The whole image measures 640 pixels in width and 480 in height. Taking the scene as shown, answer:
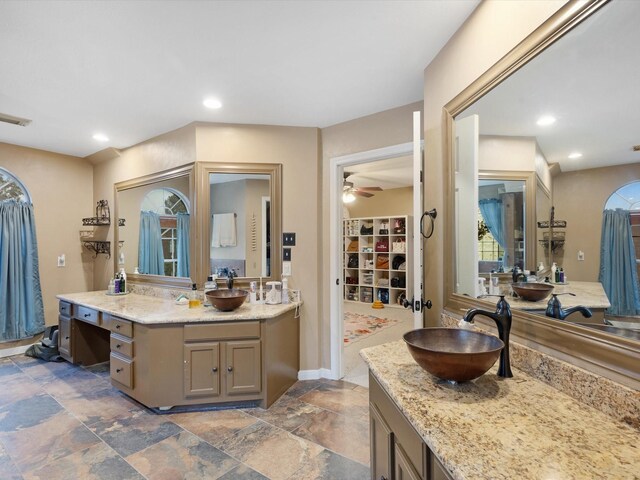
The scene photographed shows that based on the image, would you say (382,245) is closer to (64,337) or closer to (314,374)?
(314,374)

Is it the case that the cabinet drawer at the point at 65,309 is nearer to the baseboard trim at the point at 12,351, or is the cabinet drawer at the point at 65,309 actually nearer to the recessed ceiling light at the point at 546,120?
the baseboard trim at the point at 12,351

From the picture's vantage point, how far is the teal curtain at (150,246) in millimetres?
3539

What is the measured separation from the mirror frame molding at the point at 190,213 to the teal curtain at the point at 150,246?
0.31ft

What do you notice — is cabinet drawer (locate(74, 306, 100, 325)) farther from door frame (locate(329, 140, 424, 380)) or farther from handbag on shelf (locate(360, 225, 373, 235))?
handbag on shelf (locate(360, 225, 373, 235))

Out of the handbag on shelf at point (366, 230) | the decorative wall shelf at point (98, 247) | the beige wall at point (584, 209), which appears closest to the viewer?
the beige wall at point (584, 209)

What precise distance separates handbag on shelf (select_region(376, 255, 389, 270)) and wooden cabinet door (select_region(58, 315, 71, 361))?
17.0ft

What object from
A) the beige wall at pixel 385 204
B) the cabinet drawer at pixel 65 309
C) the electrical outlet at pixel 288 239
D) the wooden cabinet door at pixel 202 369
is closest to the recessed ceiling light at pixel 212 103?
the electrical outlet at pixel 288 239

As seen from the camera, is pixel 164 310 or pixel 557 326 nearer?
pixel 557 326

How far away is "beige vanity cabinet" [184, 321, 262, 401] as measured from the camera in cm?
249

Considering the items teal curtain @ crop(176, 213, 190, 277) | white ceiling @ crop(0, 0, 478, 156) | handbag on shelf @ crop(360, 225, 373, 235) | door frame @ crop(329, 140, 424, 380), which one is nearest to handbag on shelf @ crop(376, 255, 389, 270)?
handbag on shelf @ crop(360, 225, 373, 235)

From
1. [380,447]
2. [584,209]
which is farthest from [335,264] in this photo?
[584,209]

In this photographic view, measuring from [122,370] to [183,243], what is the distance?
124cm

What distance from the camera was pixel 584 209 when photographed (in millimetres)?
1056

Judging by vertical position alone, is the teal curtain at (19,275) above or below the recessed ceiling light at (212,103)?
below
